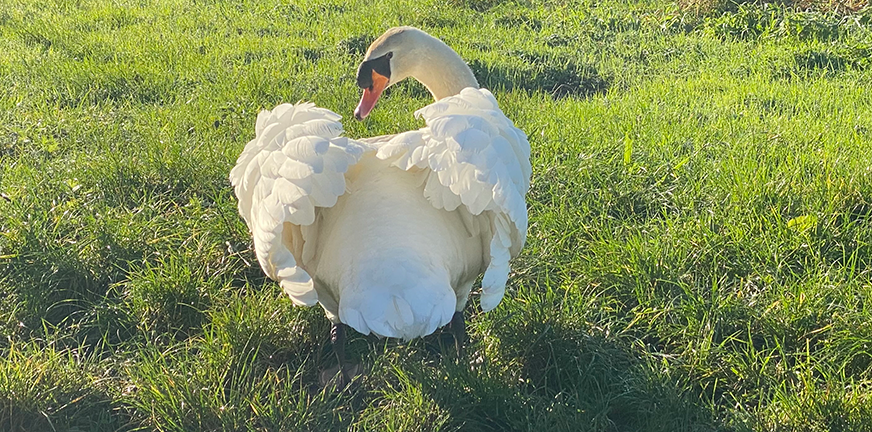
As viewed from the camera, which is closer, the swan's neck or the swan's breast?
the swan's breast

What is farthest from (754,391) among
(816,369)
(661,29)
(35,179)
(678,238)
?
(661,29)

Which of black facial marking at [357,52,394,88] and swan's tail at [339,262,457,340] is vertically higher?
swan's tail at [339,262,457,340]

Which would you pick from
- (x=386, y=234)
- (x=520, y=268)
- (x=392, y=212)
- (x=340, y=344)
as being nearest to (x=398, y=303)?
(x=386, y=234)

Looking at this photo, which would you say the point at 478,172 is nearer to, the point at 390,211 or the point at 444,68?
the point at 390,211

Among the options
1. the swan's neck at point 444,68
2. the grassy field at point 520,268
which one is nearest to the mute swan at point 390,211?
the grassy field at point 520,268

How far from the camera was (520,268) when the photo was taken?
3256 mm

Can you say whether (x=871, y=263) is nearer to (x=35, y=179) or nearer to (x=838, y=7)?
(x=35, y=179)

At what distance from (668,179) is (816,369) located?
1.47 meters

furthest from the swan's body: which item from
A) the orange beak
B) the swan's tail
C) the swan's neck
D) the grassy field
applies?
the orange beak

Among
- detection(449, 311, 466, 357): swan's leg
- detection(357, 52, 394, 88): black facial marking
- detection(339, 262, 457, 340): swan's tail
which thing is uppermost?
detection(339, 262, 457, 340): swan's tail

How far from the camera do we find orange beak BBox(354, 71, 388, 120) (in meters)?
3.82

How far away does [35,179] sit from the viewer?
3.86m

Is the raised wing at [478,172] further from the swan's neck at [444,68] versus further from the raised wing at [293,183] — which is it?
the swan's neck at [444,68]

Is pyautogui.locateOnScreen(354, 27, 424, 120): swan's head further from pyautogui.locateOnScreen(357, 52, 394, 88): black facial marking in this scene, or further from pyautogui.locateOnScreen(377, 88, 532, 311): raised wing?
pyautogui.locateOnScreen(377, 88, 532, 311): raised wing
